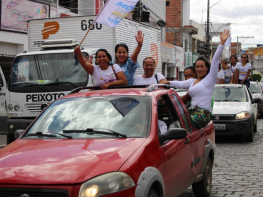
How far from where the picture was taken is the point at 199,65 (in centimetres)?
662

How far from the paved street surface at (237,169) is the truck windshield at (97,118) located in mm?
2250

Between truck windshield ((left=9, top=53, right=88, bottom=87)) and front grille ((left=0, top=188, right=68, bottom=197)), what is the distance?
6411 mm

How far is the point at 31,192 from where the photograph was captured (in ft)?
Result: 11.4

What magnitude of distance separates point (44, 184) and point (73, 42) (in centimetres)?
785

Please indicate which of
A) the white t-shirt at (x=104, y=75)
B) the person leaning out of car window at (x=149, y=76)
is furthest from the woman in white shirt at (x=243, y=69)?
the white t-shirt at (x=104, y=75)

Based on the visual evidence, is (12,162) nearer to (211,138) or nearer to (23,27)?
(211,138)

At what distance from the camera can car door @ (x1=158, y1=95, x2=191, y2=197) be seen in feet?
14.7

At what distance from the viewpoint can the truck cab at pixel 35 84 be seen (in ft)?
32.4

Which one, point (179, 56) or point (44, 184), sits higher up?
point (179, 56)

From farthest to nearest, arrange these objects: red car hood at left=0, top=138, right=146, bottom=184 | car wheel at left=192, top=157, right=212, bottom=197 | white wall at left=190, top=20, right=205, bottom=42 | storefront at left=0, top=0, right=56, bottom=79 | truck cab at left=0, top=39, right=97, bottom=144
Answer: white wall at left=190, top=20, right=205, bottom=42
storefront at left=0, top=0, right=56, bottom=79
truck cab at left=0, top=39, right=97, bottom=144
car wheel at left=192, top=157, right=212, bottom=197
red car hood at left=0, top=138, right=146, bottom=184

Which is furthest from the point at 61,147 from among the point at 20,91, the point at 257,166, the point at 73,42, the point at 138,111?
the point at 73,42

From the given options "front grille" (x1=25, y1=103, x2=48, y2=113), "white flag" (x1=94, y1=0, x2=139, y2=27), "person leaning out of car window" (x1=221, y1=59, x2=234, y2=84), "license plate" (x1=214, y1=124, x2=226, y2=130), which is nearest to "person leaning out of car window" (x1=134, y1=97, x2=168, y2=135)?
"white flag" (x1=94, y1=0, x2=139, y2=27)

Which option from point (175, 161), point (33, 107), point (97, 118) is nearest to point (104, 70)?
point (97, 118)

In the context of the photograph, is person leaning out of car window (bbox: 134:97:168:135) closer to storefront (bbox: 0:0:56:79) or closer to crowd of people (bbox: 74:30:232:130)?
crowd of people (bbox: 74:30:232:130)
